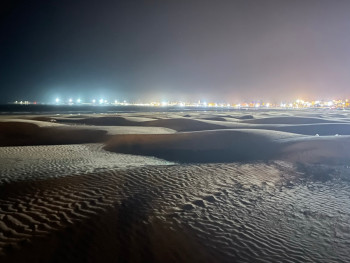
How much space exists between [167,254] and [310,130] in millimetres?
35283

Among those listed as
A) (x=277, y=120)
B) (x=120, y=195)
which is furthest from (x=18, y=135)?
(x=277, y=120)

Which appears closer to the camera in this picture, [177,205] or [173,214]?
[173,214]

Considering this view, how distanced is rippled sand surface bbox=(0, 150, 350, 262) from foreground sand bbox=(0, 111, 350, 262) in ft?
0.10

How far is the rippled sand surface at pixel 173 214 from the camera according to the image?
21.8 feet

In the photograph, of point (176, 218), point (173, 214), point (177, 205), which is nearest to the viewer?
point (176, 218)

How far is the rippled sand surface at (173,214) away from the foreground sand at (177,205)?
0.03m

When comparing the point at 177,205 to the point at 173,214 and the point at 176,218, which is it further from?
the point at 176,218

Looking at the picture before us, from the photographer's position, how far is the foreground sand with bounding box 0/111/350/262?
22.0ft

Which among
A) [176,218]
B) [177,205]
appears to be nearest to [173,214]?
[176,218]

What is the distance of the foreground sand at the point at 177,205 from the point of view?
22.0 feet

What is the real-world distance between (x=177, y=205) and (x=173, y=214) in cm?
77

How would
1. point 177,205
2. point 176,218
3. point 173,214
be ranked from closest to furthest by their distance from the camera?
point 176,218, point 173,214, point 177,205

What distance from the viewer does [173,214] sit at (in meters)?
8.78

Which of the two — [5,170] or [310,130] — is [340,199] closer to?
[5,170]
